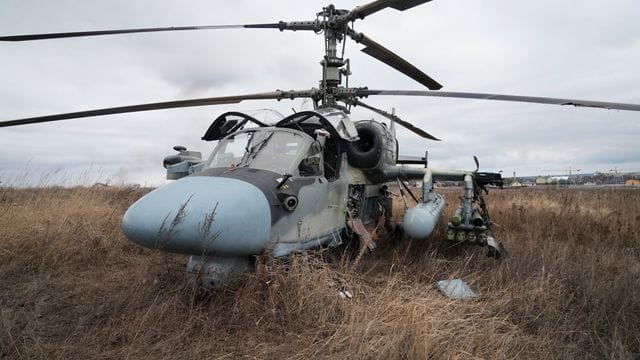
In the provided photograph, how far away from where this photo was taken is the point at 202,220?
3592 mm

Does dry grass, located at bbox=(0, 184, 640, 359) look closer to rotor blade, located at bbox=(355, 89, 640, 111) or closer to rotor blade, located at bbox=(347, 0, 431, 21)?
rotor blade, located at bbox=(355, 89, 640, 111)

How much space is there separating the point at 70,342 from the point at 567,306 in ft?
16.2

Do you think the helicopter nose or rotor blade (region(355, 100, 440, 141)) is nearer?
the helicopter nose

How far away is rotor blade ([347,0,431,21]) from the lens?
5070 mm

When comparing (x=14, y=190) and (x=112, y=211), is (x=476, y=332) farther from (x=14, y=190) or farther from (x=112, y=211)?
(x=14, y=190)

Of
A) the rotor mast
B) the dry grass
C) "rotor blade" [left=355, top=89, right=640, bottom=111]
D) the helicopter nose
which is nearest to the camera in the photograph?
the dry grass

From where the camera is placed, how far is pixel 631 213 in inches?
439

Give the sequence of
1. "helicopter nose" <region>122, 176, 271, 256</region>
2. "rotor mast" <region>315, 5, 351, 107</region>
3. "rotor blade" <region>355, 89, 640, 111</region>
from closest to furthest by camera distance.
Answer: "helicopter nose" <region>122, 176, 271, 256</region>, "rotor blade" <region>355, 89, 640, 111</region>, "rotor mast" <region>315, 5, 351, 107</region>

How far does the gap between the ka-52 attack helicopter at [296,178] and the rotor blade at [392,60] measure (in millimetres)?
22

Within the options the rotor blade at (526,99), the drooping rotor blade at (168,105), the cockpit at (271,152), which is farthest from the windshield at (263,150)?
the rotor blade at (526,99)

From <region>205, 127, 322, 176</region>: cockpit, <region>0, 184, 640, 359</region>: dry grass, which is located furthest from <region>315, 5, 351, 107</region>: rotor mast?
<region>0, 184, 640, 359</region>: dry grass

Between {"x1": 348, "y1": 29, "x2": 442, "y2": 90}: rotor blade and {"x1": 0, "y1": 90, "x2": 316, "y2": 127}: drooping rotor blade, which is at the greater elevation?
{"x1": 348, "y1": 29, "x2": 442, "y2": 90}: rotor blade

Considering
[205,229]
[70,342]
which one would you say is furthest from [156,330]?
[205,229]

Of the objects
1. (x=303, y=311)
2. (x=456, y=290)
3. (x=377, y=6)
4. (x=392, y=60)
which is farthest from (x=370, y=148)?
(x=303, y=311)
